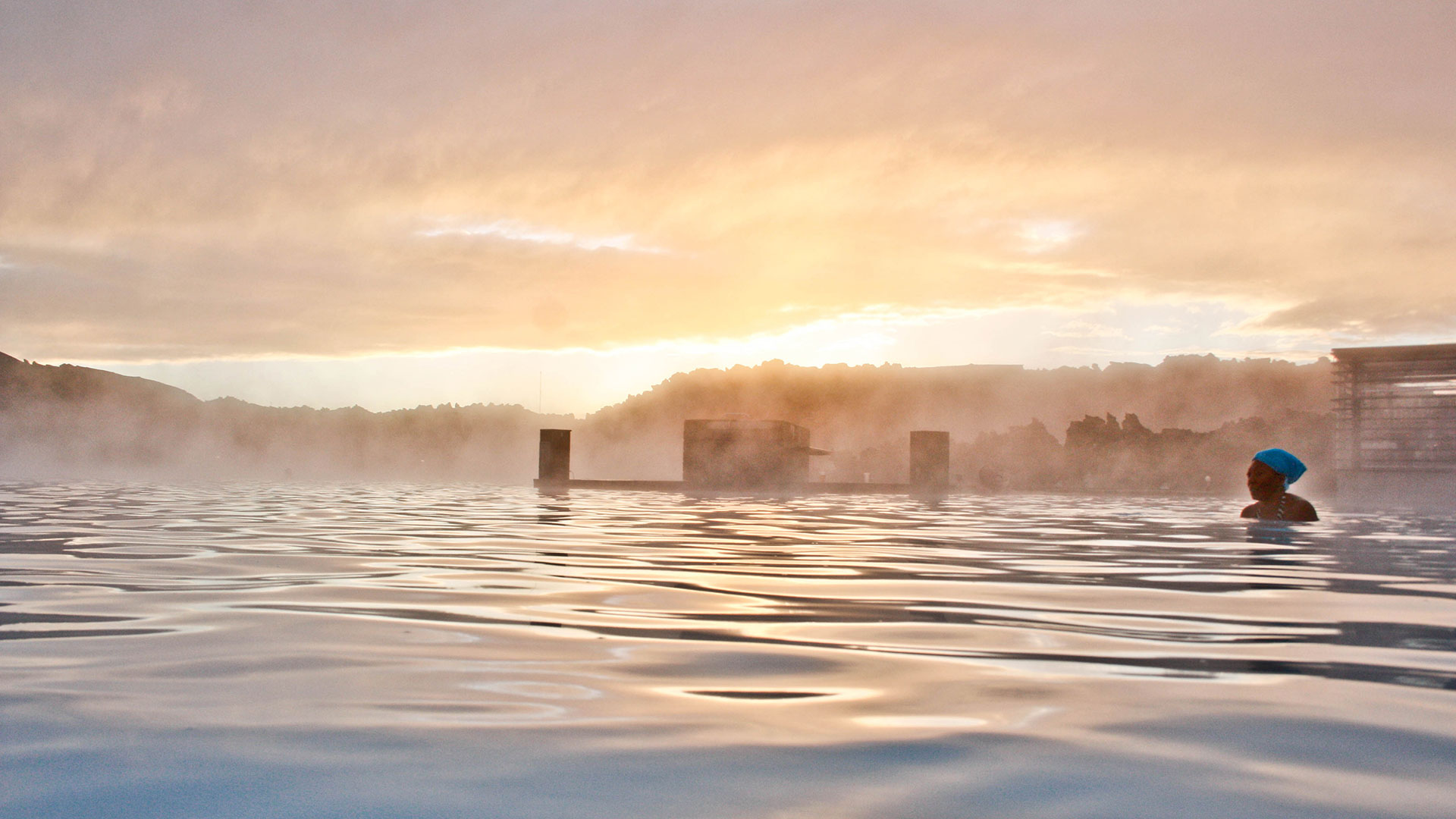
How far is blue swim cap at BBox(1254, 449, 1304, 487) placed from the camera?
10.4 meters

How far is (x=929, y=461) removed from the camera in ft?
97.7

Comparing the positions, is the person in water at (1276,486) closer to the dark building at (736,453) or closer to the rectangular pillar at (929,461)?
the rectangular pillar at (929,461)

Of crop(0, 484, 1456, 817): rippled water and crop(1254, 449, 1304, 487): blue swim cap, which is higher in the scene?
crop(1254, 449, 1304, 487): blue swim cap

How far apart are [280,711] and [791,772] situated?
3.82 ft

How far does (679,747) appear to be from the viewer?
1796 mm

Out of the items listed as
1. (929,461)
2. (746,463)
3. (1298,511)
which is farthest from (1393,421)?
(1298,511)

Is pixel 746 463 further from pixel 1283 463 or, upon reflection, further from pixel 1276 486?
pixel 1283 463

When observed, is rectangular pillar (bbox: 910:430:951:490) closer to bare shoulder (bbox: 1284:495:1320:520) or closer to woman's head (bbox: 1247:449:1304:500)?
bare shoulder (bbox: 1284:495:1320:520)

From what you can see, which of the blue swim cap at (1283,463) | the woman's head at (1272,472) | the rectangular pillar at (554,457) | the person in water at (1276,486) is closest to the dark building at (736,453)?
the rectangular pillar at (554,457)

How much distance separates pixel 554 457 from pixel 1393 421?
28078 millimetres

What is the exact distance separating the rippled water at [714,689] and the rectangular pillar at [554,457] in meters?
23.5

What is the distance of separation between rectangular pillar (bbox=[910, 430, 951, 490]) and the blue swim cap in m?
19.0

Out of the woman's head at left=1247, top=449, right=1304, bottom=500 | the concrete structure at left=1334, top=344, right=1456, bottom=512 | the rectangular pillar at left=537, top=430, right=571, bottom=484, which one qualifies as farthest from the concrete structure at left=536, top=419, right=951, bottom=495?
the woman's head at left=1247, top=449, right=1304, bottom=500

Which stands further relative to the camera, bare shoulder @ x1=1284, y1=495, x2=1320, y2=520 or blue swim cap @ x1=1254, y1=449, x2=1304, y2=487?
bare shoulder @ x1=1284, y1=495, x2=1320, y2=520
